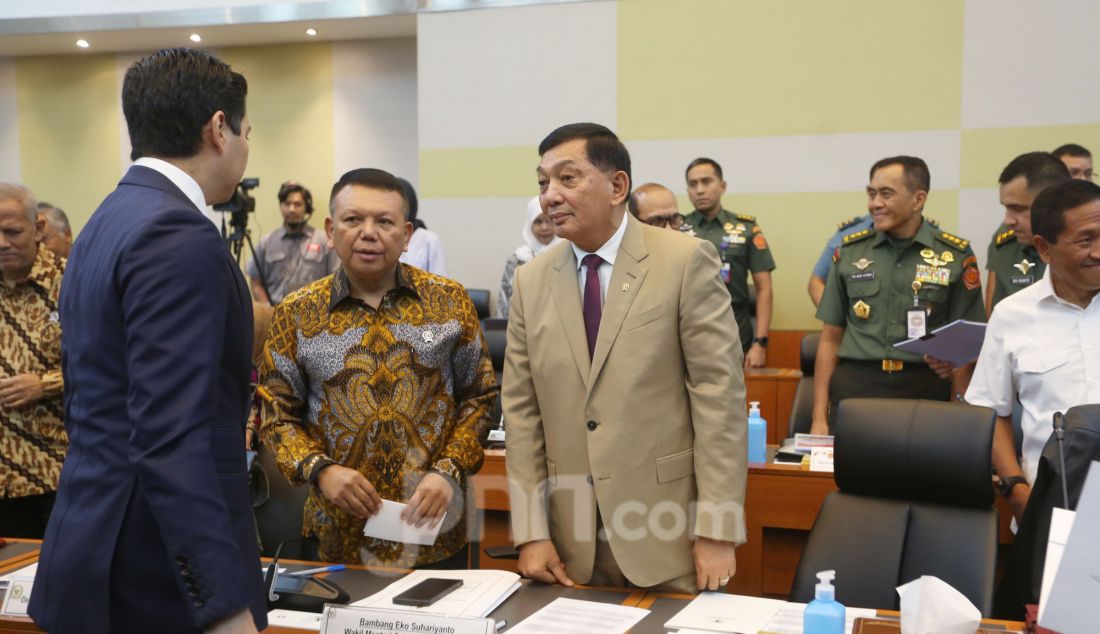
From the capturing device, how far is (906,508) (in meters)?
2.20

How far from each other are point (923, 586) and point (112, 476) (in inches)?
49.6

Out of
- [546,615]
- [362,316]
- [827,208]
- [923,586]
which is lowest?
[546,615]

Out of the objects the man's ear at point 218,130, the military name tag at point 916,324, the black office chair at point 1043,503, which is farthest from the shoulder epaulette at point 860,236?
the man's ear at point 218,130

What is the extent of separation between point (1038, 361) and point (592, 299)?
1.27 meters

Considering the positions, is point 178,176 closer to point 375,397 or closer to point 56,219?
point 375,397

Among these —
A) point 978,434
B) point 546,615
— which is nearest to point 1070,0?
point 978,434

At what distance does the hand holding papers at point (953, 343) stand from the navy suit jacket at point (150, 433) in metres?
2.60

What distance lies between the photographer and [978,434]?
2.11m

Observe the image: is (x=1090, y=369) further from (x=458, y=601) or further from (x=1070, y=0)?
(x=1070, y=0)

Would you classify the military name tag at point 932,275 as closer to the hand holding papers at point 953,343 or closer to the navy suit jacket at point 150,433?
the hand holding papers at point 953,343

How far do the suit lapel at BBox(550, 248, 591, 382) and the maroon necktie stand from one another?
19 mm

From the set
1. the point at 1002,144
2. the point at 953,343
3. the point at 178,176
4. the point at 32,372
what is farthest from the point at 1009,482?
the point at 1002,144

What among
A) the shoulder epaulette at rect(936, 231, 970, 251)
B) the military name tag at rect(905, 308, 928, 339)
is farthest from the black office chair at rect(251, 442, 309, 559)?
the shoulder epaulette at rect(936, 231, 970, 251)

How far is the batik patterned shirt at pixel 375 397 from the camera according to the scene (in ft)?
6.94
